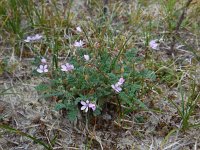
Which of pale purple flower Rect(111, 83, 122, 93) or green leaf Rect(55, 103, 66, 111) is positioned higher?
pale purple flower Rect(111, 83, 122, 93)

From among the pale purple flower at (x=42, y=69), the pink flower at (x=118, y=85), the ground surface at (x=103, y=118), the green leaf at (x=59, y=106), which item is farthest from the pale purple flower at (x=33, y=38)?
the pink flower at (x=118, y=85)

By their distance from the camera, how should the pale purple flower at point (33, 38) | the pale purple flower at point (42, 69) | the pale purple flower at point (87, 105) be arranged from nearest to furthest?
the pale purple flower at point (87, 105), the pale purple flower at point (42, 69), the pale purple flower at point (33, 38)


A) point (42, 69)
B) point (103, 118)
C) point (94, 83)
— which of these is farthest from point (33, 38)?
point (103, 118)

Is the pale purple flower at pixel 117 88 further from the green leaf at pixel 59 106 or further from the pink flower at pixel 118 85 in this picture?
the green leaf at pixel 59 106

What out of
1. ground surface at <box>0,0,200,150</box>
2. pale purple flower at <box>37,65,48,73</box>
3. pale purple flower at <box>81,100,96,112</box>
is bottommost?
ground surface at <box>0,0,200,150</box>

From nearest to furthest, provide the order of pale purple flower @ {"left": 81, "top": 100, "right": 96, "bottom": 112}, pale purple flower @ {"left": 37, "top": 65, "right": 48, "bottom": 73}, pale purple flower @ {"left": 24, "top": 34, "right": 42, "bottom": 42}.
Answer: pale purple flower @ {"left": 81, "top": 100, "right": 96, "bottom": 112} → pale purple flower @ {"left": 37, "top": 65, "right": 48, "bottom": 73} → pale purple flower @ {"left": 24, "top": 34, "right": 42, "bottom": 42}

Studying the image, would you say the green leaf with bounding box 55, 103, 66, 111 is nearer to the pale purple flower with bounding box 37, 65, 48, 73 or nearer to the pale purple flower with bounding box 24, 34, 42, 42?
the pale purple flower with bounding box 37, 65, 48, 73

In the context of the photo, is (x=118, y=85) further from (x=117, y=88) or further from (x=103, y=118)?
(x=103, y=118)

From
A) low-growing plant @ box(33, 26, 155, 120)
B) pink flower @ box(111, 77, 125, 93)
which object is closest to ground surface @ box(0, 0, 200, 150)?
low-growing plant @ box(33, 26, 155, 120)
